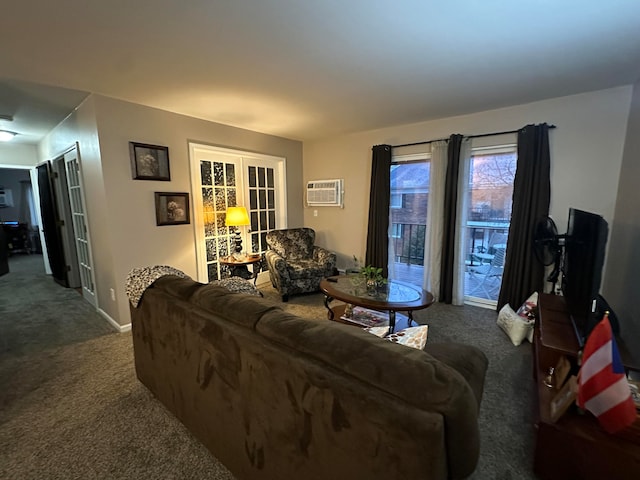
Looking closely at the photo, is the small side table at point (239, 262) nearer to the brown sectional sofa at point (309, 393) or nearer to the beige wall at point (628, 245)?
the brown sectional sofa at point (309, 393)

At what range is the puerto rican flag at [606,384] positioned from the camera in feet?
3.46

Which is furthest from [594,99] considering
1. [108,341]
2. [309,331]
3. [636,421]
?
[108,341]

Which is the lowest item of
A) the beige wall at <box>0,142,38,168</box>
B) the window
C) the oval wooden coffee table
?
the oval wooden coffee table

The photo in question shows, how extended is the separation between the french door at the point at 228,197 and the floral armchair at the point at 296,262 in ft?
1.51

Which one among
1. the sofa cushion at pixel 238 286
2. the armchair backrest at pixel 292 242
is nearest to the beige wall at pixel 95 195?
the sofa cushion at pixel 238 286

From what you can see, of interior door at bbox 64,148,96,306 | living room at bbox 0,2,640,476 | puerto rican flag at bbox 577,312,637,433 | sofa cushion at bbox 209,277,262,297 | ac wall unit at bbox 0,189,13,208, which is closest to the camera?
puerto rican flag at bbox 577,312,637,433

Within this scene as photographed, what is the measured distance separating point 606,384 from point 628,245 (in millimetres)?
2168

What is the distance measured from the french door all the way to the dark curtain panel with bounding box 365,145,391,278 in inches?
61.3

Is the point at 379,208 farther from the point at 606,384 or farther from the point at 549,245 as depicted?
the point at 606,384

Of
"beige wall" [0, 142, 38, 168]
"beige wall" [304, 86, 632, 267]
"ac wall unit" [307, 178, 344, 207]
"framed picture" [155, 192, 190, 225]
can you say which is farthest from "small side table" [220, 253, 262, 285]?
"beige wall" [0, 142, 38, 168]

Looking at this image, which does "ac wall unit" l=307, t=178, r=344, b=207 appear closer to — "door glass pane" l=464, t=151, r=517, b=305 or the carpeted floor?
"door glass pane" l=464, t=151, r=517, b=305

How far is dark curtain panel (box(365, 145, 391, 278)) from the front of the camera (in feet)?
13.5

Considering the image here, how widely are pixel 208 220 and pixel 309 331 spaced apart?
3.25m

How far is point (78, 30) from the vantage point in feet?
5.67
